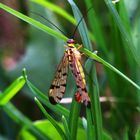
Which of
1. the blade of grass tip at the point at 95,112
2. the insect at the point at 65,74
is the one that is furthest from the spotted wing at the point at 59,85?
the blade of grass tip at the point at 95,112

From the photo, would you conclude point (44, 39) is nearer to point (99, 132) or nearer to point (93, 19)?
point (93, 19)

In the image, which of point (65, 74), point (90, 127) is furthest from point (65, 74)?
point (90, 127)

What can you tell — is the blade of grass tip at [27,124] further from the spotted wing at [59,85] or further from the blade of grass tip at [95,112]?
the blade of grass tip at [95,112]

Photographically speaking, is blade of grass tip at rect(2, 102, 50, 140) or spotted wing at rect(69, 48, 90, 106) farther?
blade of grass tip at rect(2, 102, 50, 140)

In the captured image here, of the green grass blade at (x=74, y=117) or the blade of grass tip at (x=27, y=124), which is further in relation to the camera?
the blade of grass tip at (x=27, y=124)

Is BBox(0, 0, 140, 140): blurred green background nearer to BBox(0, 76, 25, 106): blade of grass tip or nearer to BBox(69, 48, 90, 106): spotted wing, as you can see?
BBox(69, 48, 90, 106): spotted wing

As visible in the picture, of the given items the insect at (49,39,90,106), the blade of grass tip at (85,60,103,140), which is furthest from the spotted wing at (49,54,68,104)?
the blade of grass tip at (85,60,103,140)

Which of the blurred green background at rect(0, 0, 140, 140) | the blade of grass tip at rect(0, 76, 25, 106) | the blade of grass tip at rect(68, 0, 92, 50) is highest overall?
the blade of grass tip at rect(68, 0, 92, 50)
